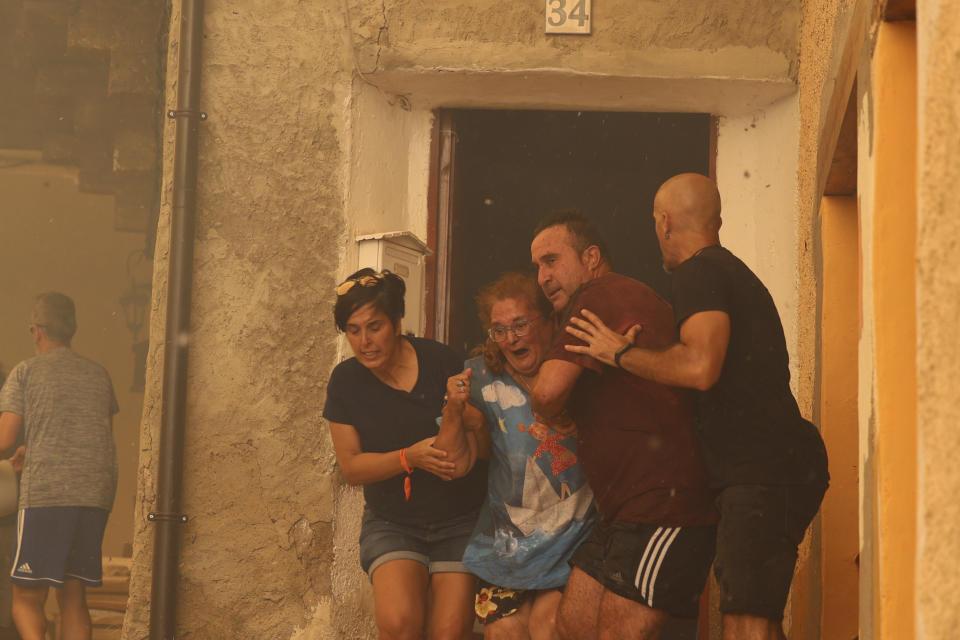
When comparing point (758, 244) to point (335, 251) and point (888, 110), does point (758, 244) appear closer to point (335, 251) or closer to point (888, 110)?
point (335, 251)

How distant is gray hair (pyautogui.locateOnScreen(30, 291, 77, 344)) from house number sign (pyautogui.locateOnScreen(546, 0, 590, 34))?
303cm

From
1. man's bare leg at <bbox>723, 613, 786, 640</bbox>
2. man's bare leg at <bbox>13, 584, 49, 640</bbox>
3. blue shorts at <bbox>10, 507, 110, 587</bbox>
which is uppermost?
man's bare leg at <bbox>723, 613, 786, 640</bbox>

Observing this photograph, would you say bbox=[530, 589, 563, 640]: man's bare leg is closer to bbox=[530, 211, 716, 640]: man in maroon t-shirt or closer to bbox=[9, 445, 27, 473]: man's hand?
bbox=[530, 211, 716, 640]: man in maroon t-shirt

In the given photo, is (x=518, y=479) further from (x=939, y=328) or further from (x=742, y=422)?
(x=939, y=328)

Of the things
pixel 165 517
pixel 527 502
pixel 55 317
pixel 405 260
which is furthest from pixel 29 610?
pixel 527 502

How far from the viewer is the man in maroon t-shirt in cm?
269

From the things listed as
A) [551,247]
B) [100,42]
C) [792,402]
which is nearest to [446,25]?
[551,247]

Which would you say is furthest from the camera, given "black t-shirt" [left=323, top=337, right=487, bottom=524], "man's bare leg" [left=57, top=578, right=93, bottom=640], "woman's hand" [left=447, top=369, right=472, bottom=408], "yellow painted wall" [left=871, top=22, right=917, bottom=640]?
"man's bare leg" [left=57, top=578, right=93, bottom=640]

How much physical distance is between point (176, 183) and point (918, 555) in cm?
369

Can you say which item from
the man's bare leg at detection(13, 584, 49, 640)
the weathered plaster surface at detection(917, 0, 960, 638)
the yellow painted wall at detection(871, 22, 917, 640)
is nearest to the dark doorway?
the man's bare leg at detection(13, 584, 49, 640)

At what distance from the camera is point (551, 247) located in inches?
127

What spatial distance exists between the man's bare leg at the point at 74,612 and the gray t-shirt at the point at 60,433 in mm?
447

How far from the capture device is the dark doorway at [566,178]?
6.63m

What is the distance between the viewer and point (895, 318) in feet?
6.00
